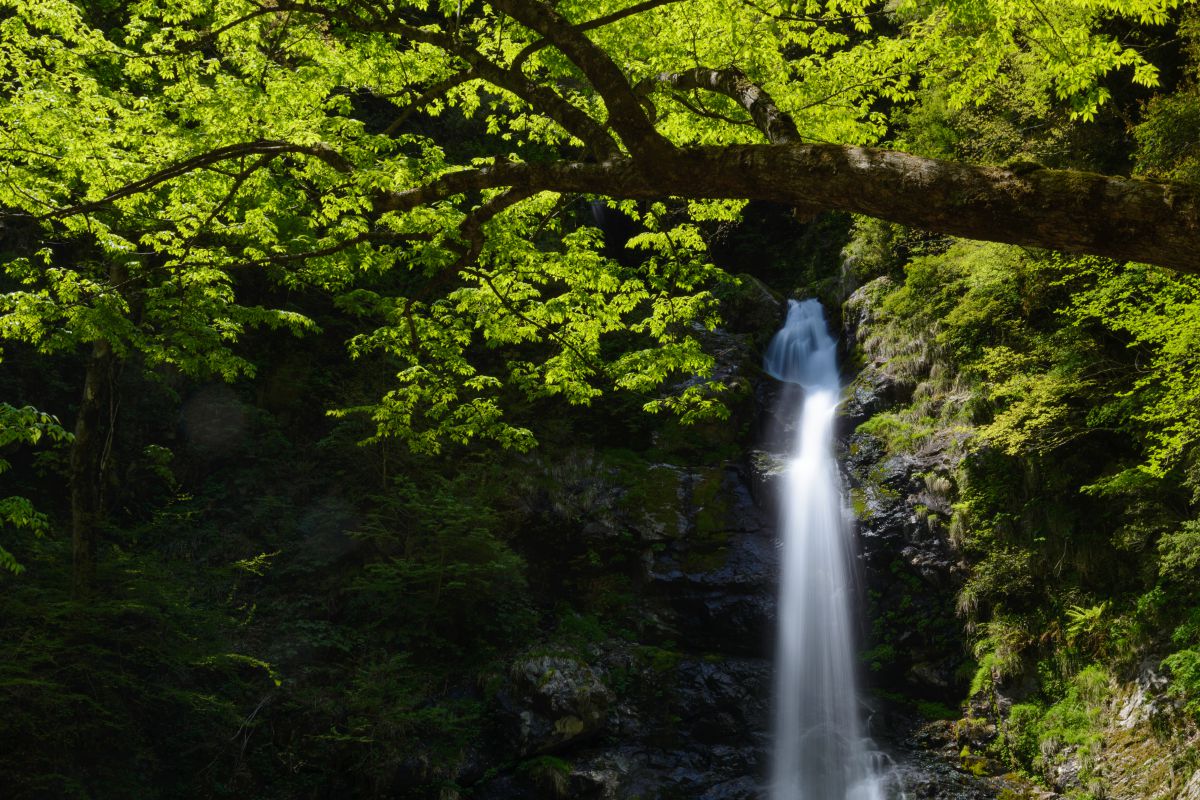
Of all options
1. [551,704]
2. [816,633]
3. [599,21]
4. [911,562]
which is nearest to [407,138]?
[599,21]

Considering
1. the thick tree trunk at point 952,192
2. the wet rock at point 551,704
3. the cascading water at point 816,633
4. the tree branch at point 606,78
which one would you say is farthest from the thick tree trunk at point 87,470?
the cascading water at point 816,633

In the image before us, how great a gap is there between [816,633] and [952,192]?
35.0 ft

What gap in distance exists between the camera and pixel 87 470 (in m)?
8.59

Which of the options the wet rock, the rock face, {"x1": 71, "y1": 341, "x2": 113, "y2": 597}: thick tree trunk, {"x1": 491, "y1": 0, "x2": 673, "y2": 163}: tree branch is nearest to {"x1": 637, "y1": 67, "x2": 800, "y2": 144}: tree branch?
{"x1": 491, "y1": 0, "x2": 673, "y2": 163}: tree branch

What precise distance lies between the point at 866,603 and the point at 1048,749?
3.32 meters

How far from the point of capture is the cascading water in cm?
984

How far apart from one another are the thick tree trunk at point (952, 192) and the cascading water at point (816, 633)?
8909 millimetres

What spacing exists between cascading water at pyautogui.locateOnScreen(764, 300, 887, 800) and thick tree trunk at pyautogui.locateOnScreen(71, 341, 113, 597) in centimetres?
863

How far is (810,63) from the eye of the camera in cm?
677

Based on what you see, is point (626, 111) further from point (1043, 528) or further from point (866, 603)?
point (866, 603)

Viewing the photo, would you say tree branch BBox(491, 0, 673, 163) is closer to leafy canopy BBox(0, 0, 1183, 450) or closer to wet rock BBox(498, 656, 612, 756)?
leafy canopy BBox(0, 0, 1183, 450)

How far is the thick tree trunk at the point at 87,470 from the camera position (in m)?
8.32

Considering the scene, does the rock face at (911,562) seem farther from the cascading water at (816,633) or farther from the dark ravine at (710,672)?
the cascading water at (816,633)

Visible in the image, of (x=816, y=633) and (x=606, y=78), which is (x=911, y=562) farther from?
(x=606, y=78)
